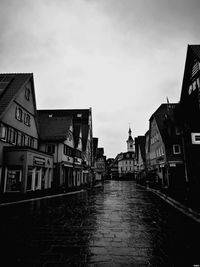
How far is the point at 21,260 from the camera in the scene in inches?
172

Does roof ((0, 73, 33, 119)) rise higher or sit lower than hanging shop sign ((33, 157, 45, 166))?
higher

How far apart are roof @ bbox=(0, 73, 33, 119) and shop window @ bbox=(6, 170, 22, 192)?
5.99 meters

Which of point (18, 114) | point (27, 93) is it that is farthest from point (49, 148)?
point (27, 93)

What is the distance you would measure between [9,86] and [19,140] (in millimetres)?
6241

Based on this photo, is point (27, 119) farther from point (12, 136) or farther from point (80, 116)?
point (80, 116)

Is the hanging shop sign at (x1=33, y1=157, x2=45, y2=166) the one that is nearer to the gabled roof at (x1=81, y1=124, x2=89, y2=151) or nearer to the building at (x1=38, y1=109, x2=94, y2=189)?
the building at (x1=38, y1=109, x2=94, y2=189)

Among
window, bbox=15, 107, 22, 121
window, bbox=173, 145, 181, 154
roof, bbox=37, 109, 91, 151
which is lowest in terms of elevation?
window, bbox=173, 145, 181, 154

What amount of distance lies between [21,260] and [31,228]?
2821mm

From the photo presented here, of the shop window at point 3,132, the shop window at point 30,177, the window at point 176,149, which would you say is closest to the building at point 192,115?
the window at point 176,149

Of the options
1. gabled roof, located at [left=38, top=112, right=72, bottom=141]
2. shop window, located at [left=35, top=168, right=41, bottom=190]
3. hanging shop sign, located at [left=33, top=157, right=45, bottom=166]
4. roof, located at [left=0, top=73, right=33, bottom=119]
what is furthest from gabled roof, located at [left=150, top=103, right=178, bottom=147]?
roof, located at [left=0, top=73, right=33, bottom=119]

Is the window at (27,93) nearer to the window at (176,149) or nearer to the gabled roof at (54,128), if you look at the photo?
the gabled roof at (54,128)

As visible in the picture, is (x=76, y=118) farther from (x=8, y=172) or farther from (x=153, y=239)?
(x=153, y=239)

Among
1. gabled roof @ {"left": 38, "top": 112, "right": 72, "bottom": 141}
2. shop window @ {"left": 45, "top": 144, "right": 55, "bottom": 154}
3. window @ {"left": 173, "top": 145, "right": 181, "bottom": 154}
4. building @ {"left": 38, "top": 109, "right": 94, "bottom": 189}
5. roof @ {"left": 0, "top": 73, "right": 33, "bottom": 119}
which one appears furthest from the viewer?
window @ {"left": 173, "top": 145, "right": 181, "bottom": 154}

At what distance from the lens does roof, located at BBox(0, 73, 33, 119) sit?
59.9 ft
